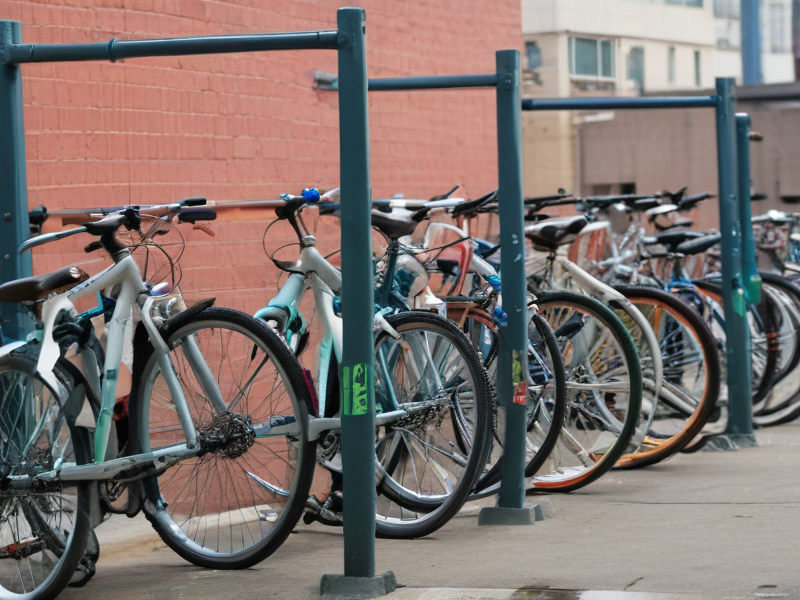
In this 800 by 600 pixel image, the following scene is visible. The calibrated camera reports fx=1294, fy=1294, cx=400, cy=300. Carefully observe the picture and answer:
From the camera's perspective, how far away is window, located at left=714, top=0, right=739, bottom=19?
3800cm

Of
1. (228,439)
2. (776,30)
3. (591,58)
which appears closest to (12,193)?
(228,439)

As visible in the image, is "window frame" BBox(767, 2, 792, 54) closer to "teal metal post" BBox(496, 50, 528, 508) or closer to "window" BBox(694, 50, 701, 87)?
"window" BBox(694, 50, 701, 87)

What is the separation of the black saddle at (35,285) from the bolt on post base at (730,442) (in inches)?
172

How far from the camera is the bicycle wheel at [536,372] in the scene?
5458 mm

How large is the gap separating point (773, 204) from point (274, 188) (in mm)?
11715

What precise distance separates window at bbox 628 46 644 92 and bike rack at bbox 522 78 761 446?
24106 mm

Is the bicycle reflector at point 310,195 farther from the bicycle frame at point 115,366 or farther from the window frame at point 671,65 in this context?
the window frame at point 671,65

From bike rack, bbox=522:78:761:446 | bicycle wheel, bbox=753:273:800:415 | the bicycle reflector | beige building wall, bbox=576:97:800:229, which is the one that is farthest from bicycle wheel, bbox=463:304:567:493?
beige building wall, bbox=576:97:800:229

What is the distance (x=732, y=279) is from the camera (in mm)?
7246

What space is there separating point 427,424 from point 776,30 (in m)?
41.8

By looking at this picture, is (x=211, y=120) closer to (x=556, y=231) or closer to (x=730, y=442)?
(x=556, y=231)

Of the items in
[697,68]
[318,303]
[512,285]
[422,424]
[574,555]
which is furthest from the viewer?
[697,68]

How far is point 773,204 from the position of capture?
17328 mm

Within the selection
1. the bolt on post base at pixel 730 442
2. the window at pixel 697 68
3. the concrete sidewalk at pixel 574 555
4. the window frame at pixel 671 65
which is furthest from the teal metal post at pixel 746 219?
the window at pixel 697 68
